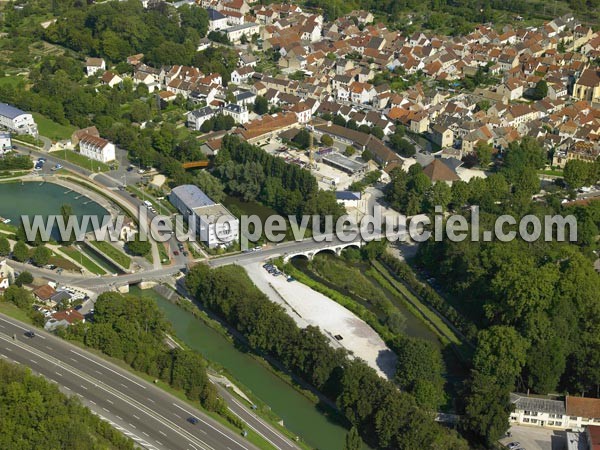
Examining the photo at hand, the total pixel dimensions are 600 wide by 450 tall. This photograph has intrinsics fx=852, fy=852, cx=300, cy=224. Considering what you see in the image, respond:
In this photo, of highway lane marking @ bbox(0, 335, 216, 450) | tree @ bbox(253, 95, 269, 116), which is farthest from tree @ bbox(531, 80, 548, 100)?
highway lane marking @ bbox(0, 335, 216, 450)

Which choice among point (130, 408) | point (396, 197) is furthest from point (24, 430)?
point (396, 197)

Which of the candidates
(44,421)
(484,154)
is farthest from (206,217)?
(484,154)


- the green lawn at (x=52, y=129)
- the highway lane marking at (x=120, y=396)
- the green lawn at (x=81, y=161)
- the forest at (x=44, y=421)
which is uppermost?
the forest at (x=44, y=421)

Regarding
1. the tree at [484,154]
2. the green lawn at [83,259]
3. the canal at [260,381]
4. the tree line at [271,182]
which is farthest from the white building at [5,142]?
the tree at [484,154]

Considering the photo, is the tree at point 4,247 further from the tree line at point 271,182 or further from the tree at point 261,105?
the tree at point 261,105

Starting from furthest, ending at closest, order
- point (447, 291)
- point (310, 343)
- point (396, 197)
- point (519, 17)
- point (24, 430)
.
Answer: point (519, 17) < point (396, 197) < point (447, 291) < point (310, 343) < point (24, 430)

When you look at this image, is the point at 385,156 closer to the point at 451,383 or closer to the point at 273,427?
the point at 451,383

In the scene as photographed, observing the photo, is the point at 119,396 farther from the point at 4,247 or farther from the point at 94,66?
the point at 94,66

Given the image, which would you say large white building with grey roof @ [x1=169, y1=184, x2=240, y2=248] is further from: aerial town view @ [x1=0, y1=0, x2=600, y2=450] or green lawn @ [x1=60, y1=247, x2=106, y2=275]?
green lawn @ [x1=60, y1=247, x2=106, y2=275]
